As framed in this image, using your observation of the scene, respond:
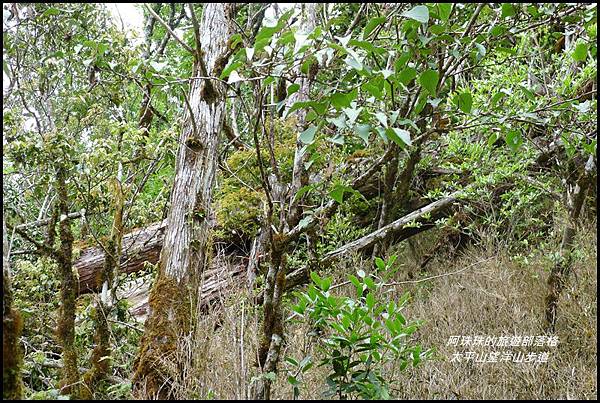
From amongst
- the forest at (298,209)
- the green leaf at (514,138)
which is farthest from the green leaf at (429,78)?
the green leaf at (514,138)

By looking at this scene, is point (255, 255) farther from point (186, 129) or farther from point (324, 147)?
point (186, 129)

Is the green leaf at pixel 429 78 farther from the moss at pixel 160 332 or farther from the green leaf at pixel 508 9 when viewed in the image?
the moss at pixel 160 332

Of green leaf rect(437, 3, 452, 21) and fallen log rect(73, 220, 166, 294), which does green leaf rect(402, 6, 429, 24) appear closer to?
green leaf rect(437, 3, 452, 21)

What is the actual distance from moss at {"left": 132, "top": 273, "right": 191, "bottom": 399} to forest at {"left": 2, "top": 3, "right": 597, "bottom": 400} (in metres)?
0.01

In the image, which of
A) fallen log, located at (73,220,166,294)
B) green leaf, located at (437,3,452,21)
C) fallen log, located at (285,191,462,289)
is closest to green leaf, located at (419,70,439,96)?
green leaf, located at (437,3,452,21)

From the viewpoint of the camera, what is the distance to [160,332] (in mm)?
2559

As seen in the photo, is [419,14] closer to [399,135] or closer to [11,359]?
[399,135]

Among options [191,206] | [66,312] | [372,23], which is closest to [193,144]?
[191,206]

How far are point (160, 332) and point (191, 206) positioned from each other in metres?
0.70

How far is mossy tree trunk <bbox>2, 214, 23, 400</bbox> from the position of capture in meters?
1.32

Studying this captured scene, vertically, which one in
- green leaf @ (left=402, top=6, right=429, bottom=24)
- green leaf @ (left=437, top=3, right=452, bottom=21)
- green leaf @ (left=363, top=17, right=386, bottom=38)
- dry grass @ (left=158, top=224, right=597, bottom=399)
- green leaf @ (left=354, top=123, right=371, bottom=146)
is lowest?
dry grass @ (left=158, top=224, right=597, bottom=399)

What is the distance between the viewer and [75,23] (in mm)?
2738

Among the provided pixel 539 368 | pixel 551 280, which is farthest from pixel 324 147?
pixel 539 368

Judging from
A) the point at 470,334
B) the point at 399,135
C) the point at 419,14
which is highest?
the point at 419,14
